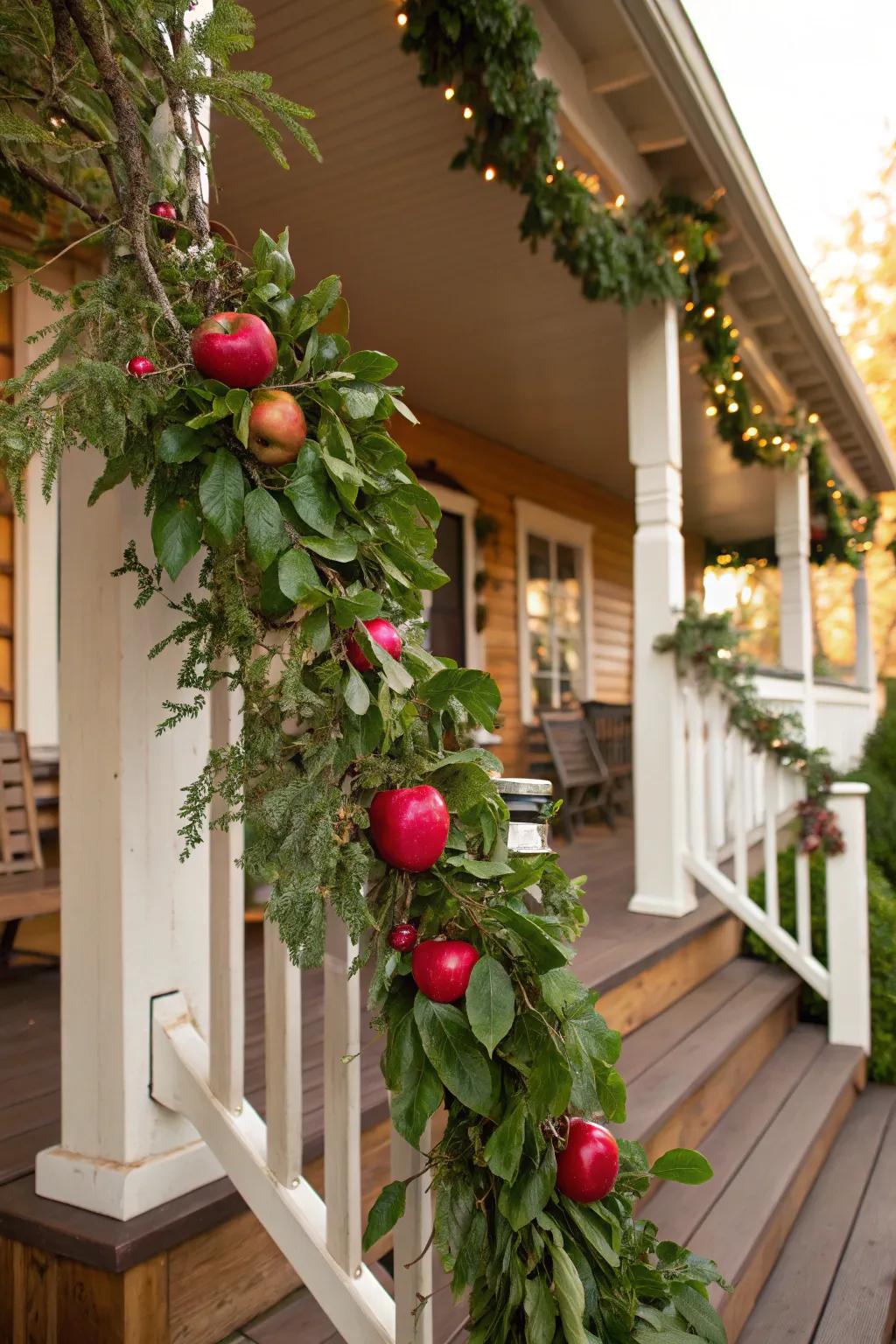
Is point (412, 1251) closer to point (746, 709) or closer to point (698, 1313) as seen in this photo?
point (698, 1313)

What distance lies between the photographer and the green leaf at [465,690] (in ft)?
3.17

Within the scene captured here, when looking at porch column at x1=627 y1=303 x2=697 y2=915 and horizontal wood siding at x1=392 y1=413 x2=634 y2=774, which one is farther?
horizontal wood siding at x1=392 y1=413 x2=634 y2=774

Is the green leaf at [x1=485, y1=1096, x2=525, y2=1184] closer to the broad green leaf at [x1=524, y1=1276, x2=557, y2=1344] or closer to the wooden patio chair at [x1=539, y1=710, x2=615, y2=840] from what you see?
the broad green leaf at [x1=524, y1=1276, x2=557, y2=1344]

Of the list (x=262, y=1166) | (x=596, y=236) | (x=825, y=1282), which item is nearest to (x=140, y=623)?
(x=262, y=1166)

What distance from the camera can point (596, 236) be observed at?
10.0 ft

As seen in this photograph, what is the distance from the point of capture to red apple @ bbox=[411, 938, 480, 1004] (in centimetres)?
89

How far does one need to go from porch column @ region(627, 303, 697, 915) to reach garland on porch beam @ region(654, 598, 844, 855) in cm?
9

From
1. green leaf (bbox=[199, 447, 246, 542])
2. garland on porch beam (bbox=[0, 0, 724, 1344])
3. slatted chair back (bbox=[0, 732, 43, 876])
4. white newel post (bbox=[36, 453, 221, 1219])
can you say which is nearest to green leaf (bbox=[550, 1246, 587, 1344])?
garland on porch beam (bbox=[0, 0, 724, 1344])

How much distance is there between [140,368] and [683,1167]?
3.40ft

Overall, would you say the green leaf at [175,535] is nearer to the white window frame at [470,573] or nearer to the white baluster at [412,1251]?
the white baluster at [412,1251]

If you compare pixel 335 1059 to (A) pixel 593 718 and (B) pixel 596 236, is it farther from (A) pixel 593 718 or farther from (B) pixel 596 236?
(A) pixel 593 718

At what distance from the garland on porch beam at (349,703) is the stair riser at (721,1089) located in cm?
130

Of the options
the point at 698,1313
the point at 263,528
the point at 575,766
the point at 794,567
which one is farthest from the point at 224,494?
the point at 794,567

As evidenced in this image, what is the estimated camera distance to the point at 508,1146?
874 millimetres
